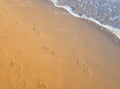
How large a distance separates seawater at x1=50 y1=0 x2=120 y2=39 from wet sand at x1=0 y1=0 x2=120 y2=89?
12.6 inches

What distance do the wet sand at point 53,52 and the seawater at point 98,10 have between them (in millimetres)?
321

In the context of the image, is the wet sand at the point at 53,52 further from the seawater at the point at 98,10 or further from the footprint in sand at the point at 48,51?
the seawater at the point at 98,10

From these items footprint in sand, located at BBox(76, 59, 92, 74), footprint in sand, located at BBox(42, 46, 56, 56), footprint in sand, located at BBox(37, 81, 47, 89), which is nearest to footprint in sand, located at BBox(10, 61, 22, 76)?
footprint in sand, located at BBox(37, 81, 47, 89)

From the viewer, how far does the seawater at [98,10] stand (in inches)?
221

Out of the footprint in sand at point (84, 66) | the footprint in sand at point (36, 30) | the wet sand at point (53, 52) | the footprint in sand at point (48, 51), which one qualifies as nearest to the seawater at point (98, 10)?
the wet sand at point (53, 52)

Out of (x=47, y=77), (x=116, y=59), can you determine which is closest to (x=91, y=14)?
(x=116, y=59)

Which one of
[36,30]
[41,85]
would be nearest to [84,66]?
[41,85]

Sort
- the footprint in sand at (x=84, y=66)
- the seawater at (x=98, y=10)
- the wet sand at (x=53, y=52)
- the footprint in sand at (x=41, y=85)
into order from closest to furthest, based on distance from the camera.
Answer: the footprint in sand at (x=41, y=85)
the wet sand at (x=53, y=52)
the footprint in sand at (x=84, y=66)
the seawater at (x=98, y=10)

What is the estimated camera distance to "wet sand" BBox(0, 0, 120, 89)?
381 centimetres

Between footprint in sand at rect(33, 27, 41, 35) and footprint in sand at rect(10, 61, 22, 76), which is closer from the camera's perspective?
footprint in sand at rect(10, 61, 22, 76)

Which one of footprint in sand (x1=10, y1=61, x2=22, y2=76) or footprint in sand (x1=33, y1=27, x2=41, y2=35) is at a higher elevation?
footprint in sand (x1=10, y1=61, x2=22, y2=76)

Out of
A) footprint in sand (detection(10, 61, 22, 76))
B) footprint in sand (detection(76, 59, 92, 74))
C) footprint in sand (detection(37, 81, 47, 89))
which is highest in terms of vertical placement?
footprint in sand (detection(76, 59, 92, 74))

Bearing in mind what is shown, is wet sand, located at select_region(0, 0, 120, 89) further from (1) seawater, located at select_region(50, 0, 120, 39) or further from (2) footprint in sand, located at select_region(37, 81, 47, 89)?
(1) seawater, located at select_region(50, 0, 120, 39)

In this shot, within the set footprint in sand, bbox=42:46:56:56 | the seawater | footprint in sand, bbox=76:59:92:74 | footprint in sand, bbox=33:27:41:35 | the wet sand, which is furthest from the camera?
the seawater
